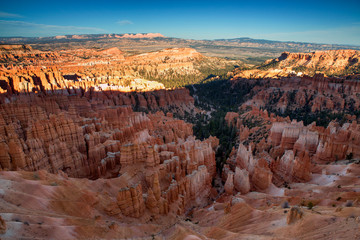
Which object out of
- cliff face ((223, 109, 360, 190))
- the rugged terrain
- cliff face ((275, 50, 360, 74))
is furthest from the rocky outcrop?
cliff face ((275, 50, 360, 74))

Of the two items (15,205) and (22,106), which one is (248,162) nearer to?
(15,205)

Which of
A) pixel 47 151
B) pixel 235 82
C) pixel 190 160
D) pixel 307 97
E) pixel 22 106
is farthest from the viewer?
pixel 235 82

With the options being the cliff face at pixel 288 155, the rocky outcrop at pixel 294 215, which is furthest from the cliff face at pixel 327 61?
the rocky outcrop at pixel 294 215

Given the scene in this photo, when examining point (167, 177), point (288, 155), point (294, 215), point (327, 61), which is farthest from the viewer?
point (327, 61)

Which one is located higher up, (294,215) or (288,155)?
(294,215)

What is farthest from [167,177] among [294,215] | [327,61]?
[327,61]

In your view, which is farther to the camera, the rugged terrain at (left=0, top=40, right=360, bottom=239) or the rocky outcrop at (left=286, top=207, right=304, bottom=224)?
the rugged terrain at (left=0, top=40, right=360, bottom=239)

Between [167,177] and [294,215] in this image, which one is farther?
[167,177]

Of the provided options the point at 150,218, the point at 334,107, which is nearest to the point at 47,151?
the point at 150,218

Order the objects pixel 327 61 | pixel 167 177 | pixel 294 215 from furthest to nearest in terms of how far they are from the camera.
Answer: pixel 327 61, pixel 167 177, pixel 294 215

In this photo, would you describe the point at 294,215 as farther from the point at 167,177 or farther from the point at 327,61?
the point at 327,61

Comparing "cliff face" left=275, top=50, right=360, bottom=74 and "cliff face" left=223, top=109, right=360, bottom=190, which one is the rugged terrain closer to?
"cliff face" left=223, top=109, right=360, bottom=190
